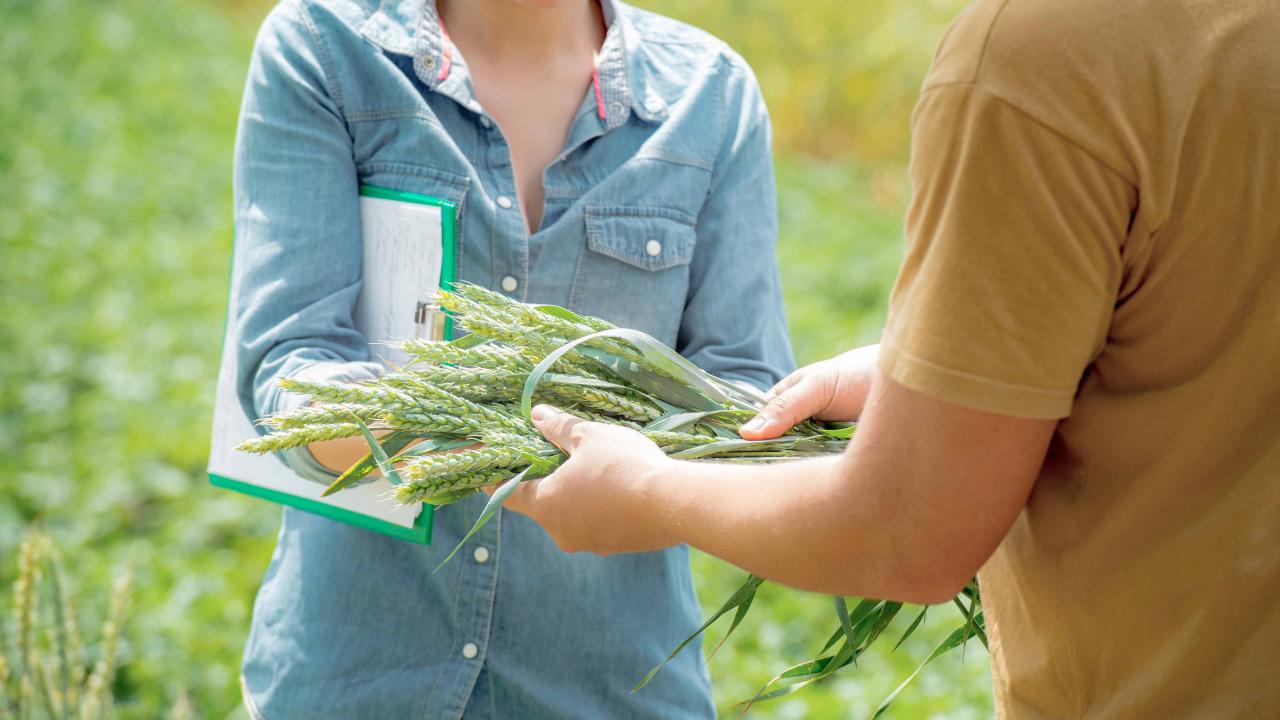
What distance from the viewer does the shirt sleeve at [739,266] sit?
1.90 metres

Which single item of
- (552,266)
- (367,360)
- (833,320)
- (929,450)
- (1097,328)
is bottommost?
(833,320)

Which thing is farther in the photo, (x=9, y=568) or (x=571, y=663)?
(x=9, y=568)

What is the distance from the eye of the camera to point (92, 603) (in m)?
3.46

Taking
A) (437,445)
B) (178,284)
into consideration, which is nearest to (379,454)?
(437,445)

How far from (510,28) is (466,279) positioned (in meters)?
0.41

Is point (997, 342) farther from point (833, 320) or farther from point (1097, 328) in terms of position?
point (833, 320)

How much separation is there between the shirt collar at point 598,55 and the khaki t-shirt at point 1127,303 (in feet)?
3.27

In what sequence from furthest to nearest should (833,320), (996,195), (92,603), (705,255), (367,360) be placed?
(833,320)
(92,603)
(705,255)
(367,360)
(996,195)

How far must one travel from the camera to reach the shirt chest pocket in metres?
1.84

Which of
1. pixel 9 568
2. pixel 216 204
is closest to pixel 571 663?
pixel 9 568

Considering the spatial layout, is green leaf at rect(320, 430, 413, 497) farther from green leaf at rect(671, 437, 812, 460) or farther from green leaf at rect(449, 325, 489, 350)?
green leaf at rect(671, 437, 812, 460)

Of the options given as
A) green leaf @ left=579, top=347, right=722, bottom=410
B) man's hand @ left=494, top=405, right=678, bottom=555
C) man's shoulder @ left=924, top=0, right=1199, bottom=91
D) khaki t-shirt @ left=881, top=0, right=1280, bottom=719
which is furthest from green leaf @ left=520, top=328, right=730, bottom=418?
man's shoulder @ left=924, top=0, right=1199, bottom=91

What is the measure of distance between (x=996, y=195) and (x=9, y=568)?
3.41 meters

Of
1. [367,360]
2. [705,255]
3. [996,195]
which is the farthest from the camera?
[705,255]
